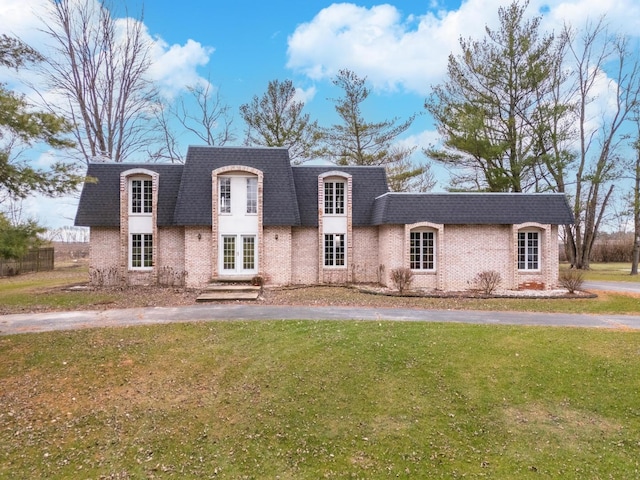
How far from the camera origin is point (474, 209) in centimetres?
1752

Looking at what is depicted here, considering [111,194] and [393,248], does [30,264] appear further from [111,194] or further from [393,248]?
[393,248]

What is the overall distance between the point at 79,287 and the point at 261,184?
9736mm

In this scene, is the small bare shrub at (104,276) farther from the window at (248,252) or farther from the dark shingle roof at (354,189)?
the dark shingle roof at (354,189)

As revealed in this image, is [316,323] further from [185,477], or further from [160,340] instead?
[185,477]

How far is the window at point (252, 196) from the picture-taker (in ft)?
60.2

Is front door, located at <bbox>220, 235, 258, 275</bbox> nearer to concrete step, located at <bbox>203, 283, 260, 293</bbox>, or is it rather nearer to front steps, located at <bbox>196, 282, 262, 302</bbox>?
front steps, located at <bbox>196, 282, 262, 302</bbox>

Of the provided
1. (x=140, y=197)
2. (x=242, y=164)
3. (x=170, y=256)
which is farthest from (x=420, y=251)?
(x=140, y=197)

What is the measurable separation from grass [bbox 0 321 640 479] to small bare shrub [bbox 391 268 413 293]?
650cm

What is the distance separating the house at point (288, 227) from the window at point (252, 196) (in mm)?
49

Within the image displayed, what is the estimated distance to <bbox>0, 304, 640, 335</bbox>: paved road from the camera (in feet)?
34.8

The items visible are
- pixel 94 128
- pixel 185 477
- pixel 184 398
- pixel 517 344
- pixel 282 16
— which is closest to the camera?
pixel 185 477

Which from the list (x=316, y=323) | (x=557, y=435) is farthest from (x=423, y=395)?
(x=316, y=323)

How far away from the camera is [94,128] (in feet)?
88.9

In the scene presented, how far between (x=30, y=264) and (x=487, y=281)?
96.0 feet
